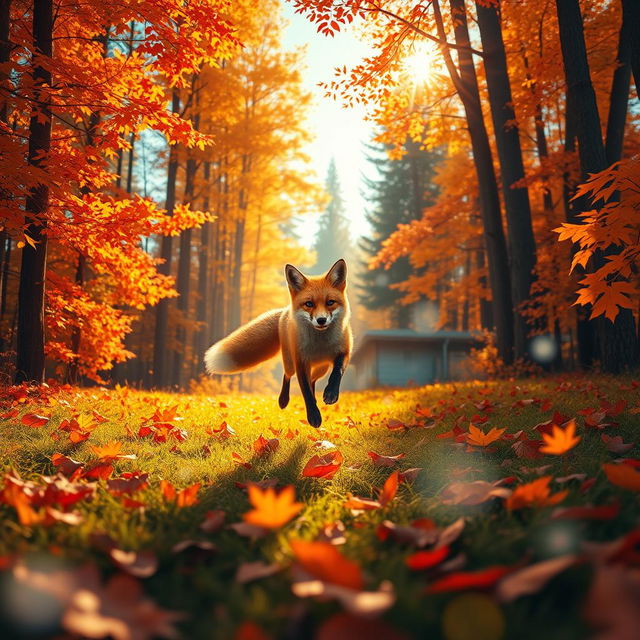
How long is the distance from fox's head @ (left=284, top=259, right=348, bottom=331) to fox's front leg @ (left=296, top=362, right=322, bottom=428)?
1.44ft

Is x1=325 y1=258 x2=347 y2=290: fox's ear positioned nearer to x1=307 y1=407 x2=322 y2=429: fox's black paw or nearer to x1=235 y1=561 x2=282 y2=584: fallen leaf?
x1=307 y1=407 x2=322 y2=429: fox's black paw

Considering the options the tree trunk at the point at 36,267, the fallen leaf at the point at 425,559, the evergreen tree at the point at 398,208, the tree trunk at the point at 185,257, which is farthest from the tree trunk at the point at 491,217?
the evergreen tree at the point at 398,208

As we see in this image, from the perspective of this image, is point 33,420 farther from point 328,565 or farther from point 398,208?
point 398,208

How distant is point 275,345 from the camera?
563 cm

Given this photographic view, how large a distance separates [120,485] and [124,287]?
7.42 meters

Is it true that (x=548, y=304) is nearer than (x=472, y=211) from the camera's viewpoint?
Yes

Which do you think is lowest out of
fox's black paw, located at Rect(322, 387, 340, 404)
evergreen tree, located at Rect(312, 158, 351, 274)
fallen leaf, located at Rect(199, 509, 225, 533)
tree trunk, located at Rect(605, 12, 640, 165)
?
fallen leaf, located at Rect(199, 509, 225, 533)

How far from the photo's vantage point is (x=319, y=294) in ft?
14.7

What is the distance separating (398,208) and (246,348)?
112 ft

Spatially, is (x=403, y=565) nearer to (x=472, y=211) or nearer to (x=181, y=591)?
(x=181, y=591)

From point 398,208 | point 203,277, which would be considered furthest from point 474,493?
point 398,208

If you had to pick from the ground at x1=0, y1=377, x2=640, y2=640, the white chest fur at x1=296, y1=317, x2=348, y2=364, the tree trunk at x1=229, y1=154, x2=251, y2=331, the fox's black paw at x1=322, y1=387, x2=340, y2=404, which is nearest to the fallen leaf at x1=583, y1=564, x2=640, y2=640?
the ground at x1=0, y1=377, x2=640, y2=640

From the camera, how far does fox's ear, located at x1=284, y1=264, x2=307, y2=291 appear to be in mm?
4598

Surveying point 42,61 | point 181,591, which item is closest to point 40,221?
point 42,61
